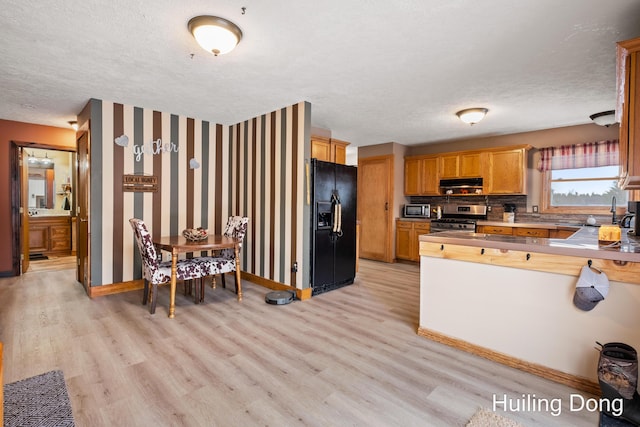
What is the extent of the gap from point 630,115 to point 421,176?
4.49 meters

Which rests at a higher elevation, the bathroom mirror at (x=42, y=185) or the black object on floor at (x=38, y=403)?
the bathroom mirror at (x=42, y=185)

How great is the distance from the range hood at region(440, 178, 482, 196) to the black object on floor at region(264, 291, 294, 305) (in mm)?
3745

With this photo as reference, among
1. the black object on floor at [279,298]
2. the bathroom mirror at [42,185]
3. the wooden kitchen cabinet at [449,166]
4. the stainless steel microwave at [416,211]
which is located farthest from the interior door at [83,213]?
the wooden kitchen cabinet at [449,166]

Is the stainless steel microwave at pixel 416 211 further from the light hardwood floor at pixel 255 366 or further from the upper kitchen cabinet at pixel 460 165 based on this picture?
the light hardwood floor at pixel 255 366

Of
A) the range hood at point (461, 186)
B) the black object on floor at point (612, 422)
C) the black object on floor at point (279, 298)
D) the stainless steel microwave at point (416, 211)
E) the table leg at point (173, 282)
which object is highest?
the range hood at point (461, 186)

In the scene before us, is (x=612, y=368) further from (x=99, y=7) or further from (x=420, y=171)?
(x=420, y=171)

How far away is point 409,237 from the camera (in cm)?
616

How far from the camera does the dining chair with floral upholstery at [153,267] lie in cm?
316

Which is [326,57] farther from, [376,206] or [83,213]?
[376,206]

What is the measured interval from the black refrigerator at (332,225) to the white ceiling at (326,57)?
889 millimetres

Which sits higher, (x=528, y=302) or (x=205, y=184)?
(x=205, y=184)

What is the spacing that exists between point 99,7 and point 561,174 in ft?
20.0

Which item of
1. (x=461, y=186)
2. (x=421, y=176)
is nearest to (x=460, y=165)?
(x=461, y=186)

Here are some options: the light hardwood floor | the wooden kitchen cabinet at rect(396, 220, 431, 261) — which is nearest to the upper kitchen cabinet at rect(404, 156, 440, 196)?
the wooden kitchen cabinet at rect(396, 220, 431, 261)
